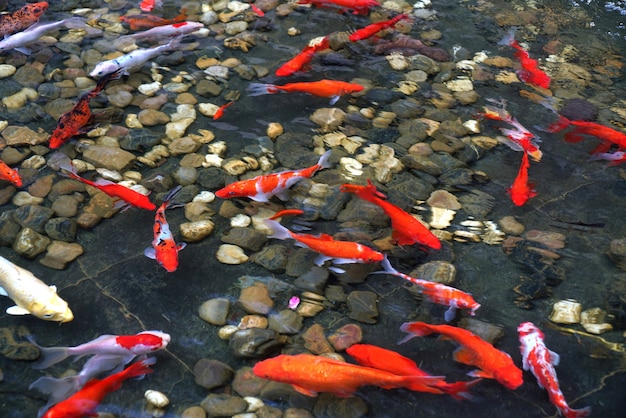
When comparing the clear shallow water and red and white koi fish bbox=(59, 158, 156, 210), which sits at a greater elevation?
red and white koi fish bbox=(59, 158, 156, 210)

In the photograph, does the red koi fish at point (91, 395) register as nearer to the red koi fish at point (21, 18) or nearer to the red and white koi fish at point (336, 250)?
the red and white koi fish at point (336, 250)

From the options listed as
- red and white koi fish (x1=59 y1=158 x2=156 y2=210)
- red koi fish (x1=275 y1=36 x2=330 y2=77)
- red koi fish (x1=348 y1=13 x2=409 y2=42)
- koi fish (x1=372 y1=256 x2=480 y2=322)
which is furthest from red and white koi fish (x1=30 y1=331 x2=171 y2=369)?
red koi fish (x1=348 y1=13 x2=409 y2=42)

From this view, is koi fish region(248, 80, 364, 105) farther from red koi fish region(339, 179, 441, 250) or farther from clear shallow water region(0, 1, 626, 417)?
red koi fish region(339, 179, 441, 250)

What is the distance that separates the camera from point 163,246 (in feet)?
12.8

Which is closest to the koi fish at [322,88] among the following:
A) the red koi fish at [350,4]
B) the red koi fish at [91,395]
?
the red koi fish at [350,4]

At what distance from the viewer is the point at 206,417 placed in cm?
321

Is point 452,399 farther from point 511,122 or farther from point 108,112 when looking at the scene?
point 108,112

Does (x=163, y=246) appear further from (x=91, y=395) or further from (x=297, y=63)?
(x=297, y=63)

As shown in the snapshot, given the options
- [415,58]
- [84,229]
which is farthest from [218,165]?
[415,58]

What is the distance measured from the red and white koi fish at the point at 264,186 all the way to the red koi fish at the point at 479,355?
1.42 metres

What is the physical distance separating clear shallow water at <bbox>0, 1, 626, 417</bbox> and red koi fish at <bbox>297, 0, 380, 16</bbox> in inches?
61.5

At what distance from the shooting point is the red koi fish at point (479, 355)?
10.8 ft

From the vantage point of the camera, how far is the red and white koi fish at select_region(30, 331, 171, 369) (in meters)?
3.37

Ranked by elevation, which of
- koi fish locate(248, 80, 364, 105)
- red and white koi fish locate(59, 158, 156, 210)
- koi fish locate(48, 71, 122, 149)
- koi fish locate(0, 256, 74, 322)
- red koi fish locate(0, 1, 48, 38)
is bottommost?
koi fish locate(0, 256, 74, 322)
